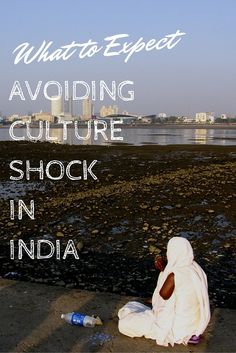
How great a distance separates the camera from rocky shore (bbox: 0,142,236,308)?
24.1 ft

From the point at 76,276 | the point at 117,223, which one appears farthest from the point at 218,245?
the point at 76,276

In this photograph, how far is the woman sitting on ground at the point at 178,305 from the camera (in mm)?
4625

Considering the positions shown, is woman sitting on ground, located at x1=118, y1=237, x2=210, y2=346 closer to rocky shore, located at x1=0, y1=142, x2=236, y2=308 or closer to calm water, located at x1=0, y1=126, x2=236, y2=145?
rocky shore, located at x1=0, y1=142, x2=236, y2=308

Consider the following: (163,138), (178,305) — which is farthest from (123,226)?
(163,138)

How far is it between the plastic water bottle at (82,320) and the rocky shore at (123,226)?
163 centimetres

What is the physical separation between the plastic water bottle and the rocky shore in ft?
5.35

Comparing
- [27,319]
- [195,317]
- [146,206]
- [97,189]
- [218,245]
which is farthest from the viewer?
[97,189]

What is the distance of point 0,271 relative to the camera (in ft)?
24.9

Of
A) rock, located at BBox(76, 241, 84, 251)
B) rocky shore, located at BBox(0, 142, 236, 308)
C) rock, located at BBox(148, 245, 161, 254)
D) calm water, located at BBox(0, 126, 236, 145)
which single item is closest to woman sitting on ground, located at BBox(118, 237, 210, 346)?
rocky shore, located at BBox(0, 142, 236, 308)

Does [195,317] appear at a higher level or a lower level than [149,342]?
higher

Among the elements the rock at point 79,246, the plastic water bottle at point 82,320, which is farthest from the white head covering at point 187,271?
the rock at point 79,246

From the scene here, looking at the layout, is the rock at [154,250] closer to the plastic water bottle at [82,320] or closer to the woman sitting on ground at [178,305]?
the plastic water bottle at [82,320]

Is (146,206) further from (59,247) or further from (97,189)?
(59,247)

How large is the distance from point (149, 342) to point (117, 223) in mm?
6019
